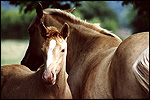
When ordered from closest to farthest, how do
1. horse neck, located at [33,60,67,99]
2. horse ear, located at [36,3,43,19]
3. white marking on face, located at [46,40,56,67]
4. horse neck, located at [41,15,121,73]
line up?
white marking on face, located at [46,40,56,67], horse neck, located at [33,60,67,99], horse ear, located at [36,3,43,19], horse neck, located at [41,15,121,73]

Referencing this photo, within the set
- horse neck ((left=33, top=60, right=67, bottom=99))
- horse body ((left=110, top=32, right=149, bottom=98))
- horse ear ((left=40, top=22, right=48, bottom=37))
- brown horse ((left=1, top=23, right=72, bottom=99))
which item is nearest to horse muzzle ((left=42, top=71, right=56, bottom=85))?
brown horse ((left=1, top=23, right=72, bottom=99))

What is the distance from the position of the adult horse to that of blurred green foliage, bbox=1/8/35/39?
17541mm

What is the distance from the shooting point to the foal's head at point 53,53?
3.02 metres

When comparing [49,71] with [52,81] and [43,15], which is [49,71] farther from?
[43,15]

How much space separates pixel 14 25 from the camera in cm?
2723

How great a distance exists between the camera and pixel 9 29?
2605cm

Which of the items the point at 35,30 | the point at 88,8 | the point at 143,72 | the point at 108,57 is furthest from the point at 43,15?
the point at 88,8

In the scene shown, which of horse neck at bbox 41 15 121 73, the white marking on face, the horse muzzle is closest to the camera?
the horse muzzle

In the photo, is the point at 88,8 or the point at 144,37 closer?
the point at 144,37

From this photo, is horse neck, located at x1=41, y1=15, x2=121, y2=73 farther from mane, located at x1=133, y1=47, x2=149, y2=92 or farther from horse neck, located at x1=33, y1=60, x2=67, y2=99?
mane, located at x1=133, y1=47, x2=149, y2=92

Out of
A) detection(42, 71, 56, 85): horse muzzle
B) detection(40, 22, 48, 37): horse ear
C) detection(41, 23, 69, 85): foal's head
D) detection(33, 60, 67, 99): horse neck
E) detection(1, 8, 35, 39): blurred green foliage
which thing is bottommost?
detection(1, 8, 35, 39): blurred green foliage

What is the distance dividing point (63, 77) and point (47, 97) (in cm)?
30

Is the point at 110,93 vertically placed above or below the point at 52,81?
below

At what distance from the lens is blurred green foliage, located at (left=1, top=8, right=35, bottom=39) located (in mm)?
24403
